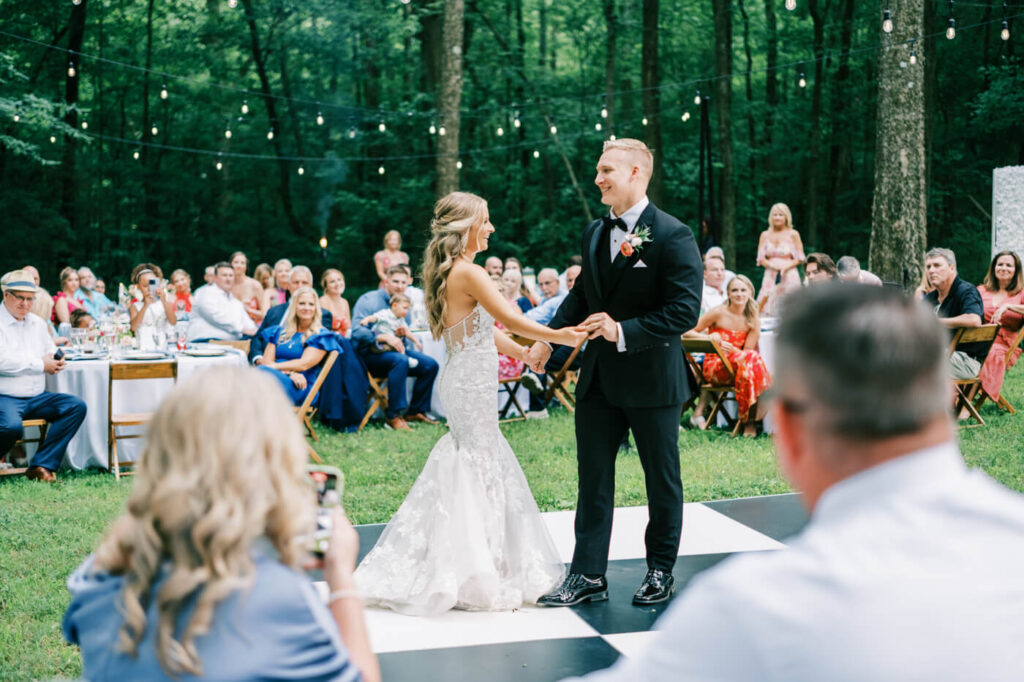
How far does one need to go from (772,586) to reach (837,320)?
321 mm

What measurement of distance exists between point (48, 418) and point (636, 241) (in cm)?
554

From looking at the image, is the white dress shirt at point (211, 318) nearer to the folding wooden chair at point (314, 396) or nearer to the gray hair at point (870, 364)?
the folding wooden chair at point (314, 396)

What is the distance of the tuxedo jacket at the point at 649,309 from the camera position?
4.42 m

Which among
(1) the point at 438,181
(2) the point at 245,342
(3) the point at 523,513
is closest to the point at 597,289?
(3) the point at 523,513

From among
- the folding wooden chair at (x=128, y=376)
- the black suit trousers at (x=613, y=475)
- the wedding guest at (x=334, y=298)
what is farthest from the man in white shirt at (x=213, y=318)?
the black suit trousers at (x=613, y=475)

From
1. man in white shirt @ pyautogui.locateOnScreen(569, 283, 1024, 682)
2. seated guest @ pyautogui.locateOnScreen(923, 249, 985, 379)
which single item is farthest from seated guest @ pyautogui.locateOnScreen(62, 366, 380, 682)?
seated guest @ pyautogui.locateOnScreen(923, 249, 985, 379)

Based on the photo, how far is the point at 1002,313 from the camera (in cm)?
950

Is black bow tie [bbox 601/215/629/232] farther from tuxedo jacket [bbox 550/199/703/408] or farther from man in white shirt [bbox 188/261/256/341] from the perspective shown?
man in white shirt [bbox 188/261/256/341]

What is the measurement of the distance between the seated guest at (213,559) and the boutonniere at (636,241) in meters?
3.00

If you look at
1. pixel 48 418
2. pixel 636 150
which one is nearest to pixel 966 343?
pixel 636 150

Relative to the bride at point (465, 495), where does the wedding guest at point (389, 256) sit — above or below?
above

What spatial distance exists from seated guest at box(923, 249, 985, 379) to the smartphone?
8137 millimetres

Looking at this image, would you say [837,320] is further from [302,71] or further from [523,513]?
[302,71]

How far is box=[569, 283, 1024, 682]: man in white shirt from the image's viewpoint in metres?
1.12
